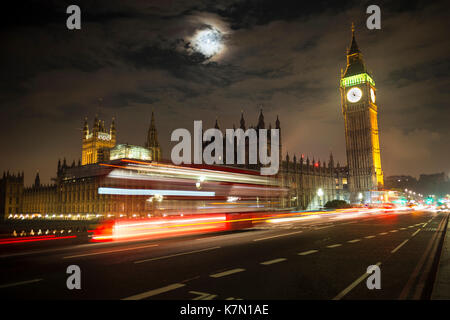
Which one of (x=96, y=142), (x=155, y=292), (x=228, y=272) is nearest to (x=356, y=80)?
(x=96, y=142)

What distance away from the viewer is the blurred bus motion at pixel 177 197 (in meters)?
12.1

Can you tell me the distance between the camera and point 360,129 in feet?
281

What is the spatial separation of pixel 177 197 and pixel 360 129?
83.1 meters

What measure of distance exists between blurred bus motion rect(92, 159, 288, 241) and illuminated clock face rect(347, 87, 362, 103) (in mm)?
78709

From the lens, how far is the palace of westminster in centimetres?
7481

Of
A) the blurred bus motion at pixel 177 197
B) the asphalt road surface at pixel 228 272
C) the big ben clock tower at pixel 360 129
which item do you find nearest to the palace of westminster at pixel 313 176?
the big ben clock tower at pixel 360 129

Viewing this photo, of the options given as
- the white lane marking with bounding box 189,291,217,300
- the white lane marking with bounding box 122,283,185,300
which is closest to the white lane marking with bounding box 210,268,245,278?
the white lane marking with bounding box 122,283,185,300

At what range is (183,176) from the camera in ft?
44.6

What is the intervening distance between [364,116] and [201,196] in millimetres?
81758

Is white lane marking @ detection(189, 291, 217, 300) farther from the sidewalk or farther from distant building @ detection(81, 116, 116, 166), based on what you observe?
distant building @ detection(81, 116, 116, 166)

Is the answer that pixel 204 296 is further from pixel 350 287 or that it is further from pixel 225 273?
pixel 350 287

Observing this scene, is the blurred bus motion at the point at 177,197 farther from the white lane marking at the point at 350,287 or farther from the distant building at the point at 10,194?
the distant building at the point at 10,194
